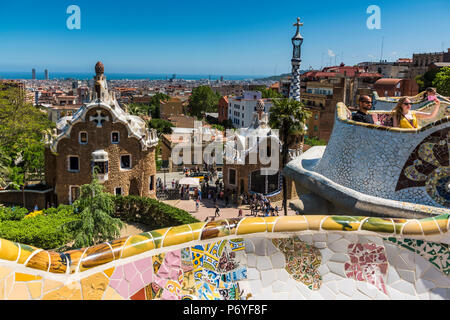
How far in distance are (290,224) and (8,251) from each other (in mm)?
2847

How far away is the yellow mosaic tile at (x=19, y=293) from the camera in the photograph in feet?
11.4

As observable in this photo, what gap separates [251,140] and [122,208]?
9553mm

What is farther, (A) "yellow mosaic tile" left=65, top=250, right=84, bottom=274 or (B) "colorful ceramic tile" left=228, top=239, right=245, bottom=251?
(B) "colorful ceramic tile" left=228, top=239, right=245, bottom=251

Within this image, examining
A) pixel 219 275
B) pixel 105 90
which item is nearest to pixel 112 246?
pixel 219 275

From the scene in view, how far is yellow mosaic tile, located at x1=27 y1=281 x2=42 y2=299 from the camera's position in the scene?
3537 mm

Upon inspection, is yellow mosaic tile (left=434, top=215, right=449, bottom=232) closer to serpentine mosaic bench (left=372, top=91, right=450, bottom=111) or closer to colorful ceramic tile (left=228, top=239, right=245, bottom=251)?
colorful ceramic tile (left=228, top=239, right=245, bottom=251)

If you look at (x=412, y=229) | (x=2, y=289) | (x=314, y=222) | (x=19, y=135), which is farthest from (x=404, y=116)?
(x=19, y=135)

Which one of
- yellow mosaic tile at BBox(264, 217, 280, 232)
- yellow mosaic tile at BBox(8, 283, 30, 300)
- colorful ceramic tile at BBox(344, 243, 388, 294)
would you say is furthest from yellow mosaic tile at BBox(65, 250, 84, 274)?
colorful ceramic tile at BBox(344, 243, 388, 294)

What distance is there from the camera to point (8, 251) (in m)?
3.54

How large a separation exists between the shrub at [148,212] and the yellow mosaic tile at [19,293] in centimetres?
1661

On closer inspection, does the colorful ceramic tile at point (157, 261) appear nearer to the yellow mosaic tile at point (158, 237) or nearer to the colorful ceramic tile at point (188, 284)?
the yellow mosaic tile at point (158, 237)

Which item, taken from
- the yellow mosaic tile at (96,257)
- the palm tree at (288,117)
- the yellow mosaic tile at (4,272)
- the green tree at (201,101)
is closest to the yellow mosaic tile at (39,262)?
the yellow mosaic tile at (4,272)

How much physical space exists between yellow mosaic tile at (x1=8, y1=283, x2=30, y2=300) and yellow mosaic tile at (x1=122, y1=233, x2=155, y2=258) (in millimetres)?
899
